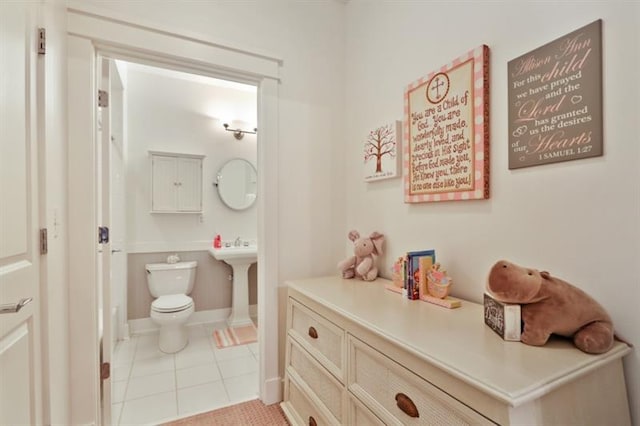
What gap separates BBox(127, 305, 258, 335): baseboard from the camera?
2.95m

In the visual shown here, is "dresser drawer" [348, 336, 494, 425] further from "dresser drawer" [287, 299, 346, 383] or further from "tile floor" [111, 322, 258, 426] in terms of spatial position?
"tile floor" [111, 322, 258, 426]

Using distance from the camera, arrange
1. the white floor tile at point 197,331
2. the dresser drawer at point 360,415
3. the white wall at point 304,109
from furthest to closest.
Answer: the white floor tile at point 197,331, the white wall at point 304,109, the dresser drawer at point 360,415

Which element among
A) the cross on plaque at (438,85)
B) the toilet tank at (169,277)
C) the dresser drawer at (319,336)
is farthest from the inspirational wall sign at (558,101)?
the toilet tank at (169,277)

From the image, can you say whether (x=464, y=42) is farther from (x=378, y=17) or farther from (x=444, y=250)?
(x=444, y=250)

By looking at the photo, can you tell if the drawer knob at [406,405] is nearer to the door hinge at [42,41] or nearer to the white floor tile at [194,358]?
the door hinge at [42,41]

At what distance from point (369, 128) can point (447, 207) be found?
0.78 m

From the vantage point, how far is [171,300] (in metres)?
2.63

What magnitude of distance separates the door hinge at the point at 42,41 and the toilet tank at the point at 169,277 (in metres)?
2.17

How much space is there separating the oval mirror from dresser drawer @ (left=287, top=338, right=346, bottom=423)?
2003 millimetres

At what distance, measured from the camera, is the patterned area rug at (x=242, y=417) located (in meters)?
1.69

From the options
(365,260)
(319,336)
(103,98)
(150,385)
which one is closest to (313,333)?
(319,336)

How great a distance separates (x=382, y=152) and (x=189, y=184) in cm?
220

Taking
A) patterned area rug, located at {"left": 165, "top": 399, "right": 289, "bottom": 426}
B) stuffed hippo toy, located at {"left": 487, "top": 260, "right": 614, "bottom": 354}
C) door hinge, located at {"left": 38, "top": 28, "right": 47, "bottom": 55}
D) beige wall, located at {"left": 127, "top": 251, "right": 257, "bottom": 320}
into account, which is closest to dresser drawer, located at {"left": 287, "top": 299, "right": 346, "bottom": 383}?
patterned area rug, located at {"left": 165, "top": 399, "right": 289, "bottom": 426}

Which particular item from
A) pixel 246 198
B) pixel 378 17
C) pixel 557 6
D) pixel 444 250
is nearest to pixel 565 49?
pixel 557 6
